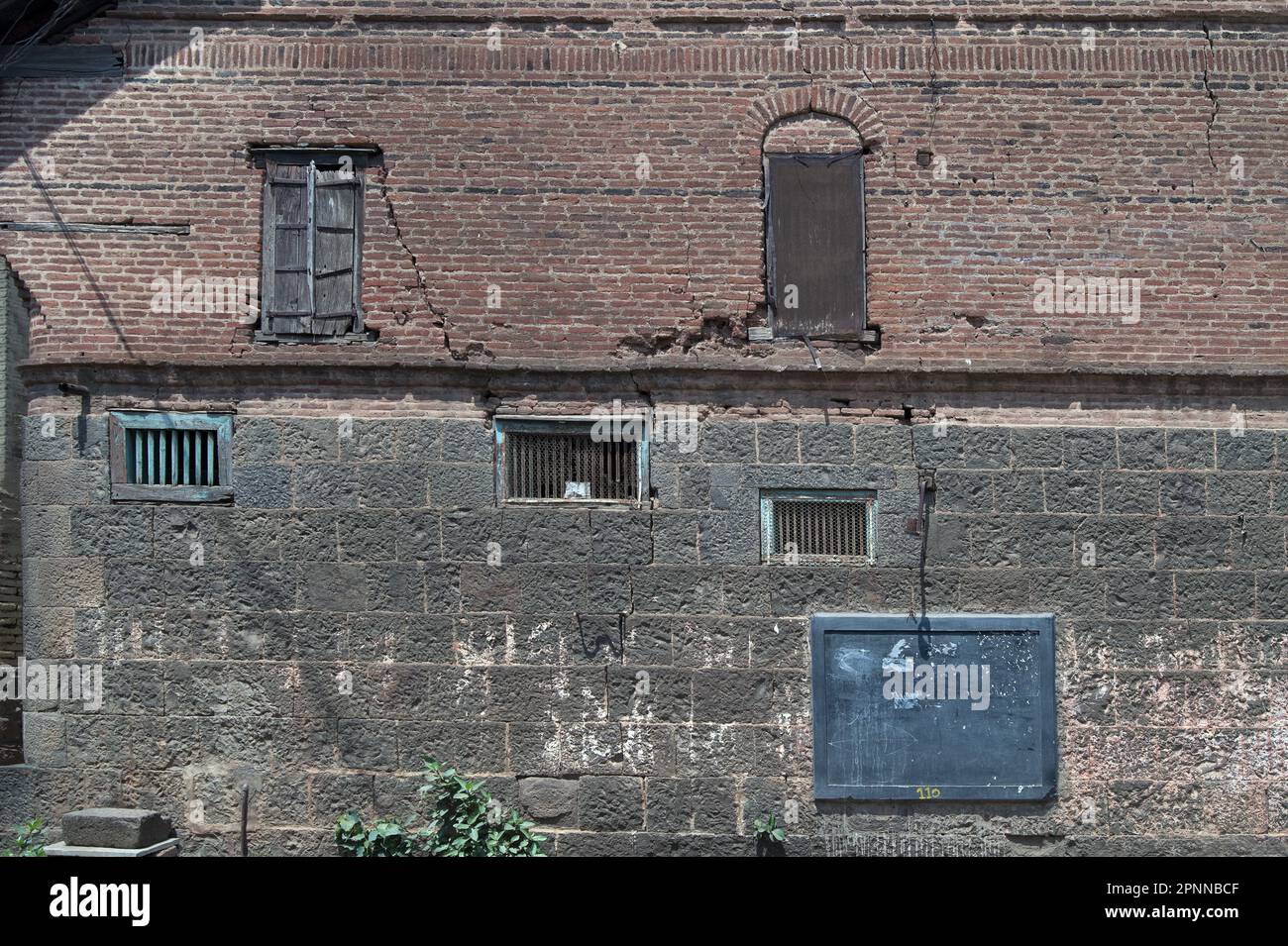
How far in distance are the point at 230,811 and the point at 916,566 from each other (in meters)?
5.05

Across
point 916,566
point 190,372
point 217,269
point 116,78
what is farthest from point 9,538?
point 916,566

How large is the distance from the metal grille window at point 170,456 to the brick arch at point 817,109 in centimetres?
439

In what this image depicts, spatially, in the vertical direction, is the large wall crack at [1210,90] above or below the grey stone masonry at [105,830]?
above

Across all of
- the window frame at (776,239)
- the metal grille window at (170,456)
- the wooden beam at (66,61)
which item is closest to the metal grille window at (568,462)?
the window frame at (776,239)

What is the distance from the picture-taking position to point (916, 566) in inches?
320

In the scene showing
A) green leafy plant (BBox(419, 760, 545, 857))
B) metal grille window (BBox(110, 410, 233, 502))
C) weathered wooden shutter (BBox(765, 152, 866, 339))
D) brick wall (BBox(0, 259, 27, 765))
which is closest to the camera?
green leafy plant (BBox(419, 760, 545, 857))

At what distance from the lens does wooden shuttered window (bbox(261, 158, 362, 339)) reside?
837 cm

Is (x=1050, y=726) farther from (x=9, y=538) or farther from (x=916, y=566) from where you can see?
(x=9, y=538)

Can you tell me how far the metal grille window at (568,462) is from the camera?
8.25m

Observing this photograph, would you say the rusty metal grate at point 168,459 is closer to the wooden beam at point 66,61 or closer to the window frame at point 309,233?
the window frame at point 309,233

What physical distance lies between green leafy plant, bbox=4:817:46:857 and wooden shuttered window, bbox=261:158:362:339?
3739mm

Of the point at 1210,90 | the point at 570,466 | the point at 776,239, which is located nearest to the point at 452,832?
the point at 570,466

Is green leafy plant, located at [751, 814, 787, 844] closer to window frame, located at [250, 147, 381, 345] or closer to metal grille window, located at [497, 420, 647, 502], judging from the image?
metal grille window, located at [497, 420, 647, 502]

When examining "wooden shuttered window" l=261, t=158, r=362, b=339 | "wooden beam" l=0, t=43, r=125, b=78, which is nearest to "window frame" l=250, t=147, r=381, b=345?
"wooden shuttered window" l=261, t=158, r=362, b=339
